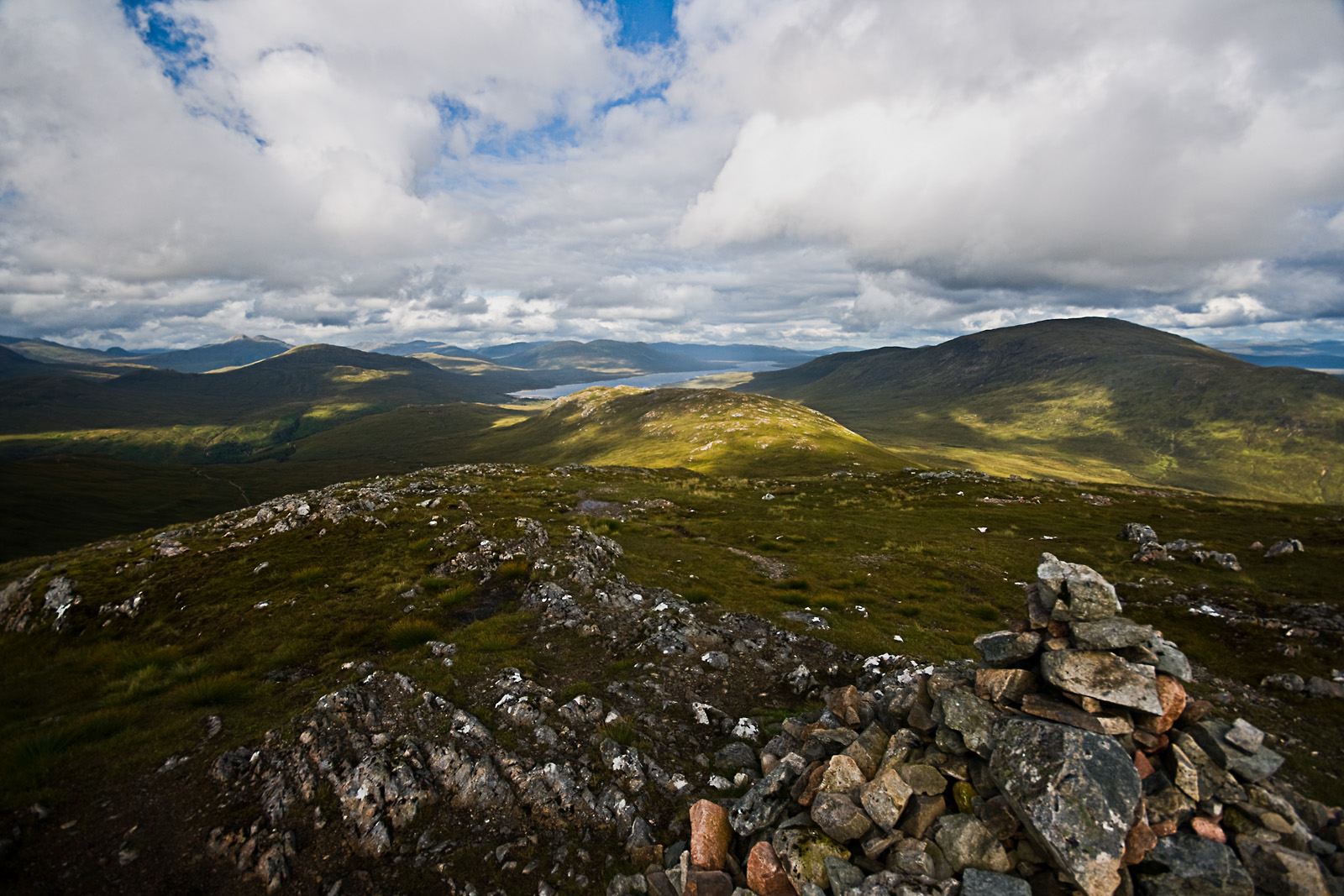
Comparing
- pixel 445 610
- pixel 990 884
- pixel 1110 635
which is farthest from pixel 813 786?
pixel 445 610

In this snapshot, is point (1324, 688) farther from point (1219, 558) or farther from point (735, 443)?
point (735, 443)

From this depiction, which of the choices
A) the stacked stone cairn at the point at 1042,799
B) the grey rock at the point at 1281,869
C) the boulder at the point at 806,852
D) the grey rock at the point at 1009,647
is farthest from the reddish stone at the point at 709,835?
the grey rock at the point at 1281,869

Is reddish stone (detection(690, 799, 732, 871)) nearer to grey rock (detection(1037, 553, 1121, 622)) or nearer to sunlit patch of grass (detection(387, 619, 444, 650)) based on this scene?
grey rock (detection(1037, 553, 1121, 622))

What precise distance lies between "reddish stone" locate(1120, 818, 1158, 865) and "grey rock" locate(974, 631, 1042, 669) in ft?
9.04

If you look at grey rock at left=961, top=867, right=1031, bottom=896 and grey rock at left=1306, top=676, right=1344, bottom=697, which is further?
grey rock at left=1306, top=676, right=1344, bottom=697

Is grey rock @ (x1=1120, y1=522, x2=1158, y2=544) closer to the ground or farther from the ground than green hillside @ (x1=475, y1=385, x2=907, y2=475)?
farther from the ground

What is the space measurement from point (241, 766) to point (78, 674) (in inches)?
330

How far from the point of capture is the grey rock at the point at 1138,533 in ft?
102

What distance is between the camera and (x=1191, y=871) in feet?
21.6

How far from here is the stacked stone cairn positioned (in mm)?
6730

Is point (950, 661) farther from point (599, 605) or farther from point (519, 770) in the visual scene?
point (519, 770)

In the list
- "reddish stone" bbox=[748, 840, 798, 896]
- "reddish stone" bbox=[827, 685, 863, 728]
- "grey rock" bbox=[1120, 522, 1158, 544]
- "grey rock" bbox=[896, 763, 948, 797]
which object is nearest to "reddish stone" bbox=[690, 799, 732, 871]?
"reddish stone" bbox=[748, 840, 798, 896]

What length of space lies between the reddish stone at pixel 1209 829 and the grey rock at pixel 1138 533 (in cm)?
3188

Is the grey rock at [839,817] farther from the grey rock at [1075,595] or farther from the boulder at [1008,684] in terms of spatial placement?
the grey rock at [1075,595]
